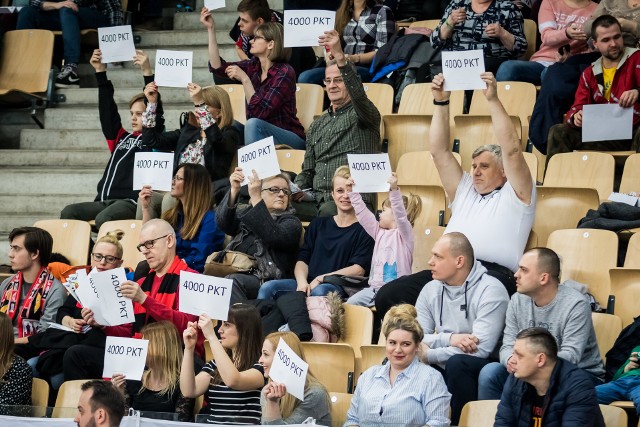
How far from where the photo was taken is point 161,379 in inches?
255

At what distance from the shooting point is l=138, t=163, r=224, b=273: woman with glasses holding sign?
7.77 meters

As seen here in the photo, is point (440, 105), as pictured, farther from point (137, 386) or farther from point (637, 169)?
point (137, 386)

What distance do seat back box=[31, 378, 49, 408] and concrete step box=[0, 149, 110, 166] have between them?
3126 mm

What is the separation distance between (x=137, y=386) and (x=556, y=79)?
3.17m

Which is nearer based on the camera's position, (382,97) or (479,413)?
(479,413)

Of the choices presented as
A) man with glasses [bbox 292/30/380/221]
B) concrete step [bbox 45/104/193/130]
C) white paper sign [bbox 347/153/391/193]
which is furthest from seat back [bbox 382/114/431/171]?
concrete step [bbox 45/104/193/130]

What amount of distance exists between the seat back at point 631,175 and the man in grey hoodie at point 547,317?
1426mm

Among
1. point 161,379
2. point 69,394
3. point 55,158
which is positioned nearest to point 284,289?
point 161,379

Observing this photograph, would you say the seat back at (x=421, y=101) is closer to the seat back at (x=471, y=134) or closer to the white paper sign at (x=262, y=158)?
the seat back at (x=471, y=134)

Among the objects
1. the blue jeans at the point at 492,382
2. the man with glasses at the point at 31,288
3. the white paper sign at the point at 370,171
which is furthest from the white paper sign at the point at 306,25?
the blue jeans at the point at 492,382

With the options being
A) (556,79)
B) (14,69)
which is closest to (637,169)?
(556,79)

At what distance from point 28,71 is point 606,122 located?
4.59 meters

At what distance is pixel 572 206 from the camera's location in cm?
727

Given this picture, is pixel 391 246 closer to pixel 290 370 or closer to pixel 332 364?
pixel 332 364
